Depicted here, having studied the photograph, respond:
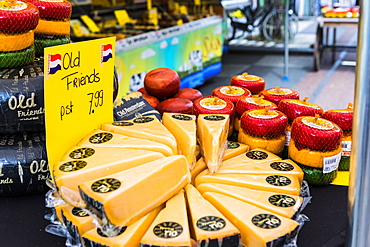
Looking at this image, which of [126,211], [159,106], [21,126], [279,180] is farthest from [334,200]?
[21,126]

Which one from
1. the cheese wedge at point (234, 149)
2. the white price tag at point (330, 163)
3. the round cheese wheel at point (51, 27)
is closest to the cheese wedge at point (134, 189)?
the cheese wedge at point (234, 149)

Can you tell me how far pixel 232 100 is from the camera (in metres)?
1.64

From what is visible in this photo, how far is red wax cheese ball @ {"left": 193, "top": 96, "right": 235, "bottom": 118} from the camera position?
1484 millimetres

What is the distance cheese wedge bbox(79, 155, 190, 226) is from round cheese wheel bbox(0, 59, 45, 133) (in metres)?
0.44

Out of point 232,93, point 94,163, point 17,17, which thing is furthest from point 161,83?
point 94,163

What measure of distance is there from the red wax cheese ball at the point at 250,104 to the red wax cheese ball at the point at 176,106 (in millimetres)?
220

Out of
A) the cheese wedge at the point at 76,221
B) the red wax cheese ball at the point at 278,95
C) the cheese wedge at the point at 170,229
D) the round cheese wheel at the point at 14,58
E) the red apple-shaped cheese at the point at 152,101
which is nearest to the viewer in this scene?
the cheese wedge at the point at 170,229

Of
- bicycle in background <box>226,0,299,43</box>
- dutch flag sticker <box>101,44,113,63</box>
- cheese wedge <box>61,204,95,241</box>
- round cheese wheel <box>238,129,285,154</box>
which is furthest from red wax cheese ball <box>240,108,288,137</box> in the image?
bicycle in background <box>226,0,299,43</box>

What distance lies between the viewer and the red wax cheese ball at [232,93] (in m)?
1.65

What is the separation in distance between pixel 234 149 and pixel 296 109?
290 mm

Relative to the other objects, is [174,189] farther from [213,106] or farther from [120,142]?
[213,106]

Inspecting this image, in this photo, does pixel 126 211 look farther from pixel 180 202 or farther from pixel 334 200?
pixel 334 200

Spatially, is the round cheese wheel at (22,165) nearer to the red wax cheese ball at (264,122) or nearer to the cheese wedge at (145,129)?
the cheese wedge at (145,129)

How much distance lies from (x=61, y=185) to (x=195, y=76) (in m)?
4.86
